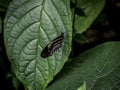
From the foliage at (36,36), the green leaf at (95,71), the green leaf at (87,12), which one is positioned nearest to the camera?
the foliage at (36,36)

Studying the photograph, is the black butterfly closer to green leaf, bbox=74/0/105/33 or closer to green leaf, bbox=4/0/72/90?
green leaf, bbox=4/0/72/90

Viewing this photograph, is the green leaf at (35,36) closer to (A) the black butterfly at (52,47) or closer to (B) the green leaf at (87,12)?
(A) the black butterfly at (52,47)

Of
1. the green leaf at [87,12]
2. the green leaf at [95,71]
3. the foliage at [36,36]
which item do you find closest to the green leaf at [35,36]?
the foliage at [36,36]

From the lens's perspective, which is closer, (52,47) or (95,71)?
(52,47)

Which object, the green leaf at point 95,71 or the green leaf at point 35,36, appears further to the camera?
the green leaf at point 95,71

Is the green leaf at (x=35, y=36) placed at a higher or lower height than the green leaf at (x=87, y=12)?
higher

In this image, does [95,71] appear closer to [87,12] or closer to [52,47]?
[52,47]

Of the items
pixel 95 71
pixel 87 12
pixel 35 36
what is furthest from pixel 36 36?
pixel 87 12

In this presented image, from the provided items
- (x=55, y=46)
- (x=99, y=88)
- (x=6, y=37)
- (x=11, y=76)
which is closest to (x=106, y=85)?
(x=99, y=88)
